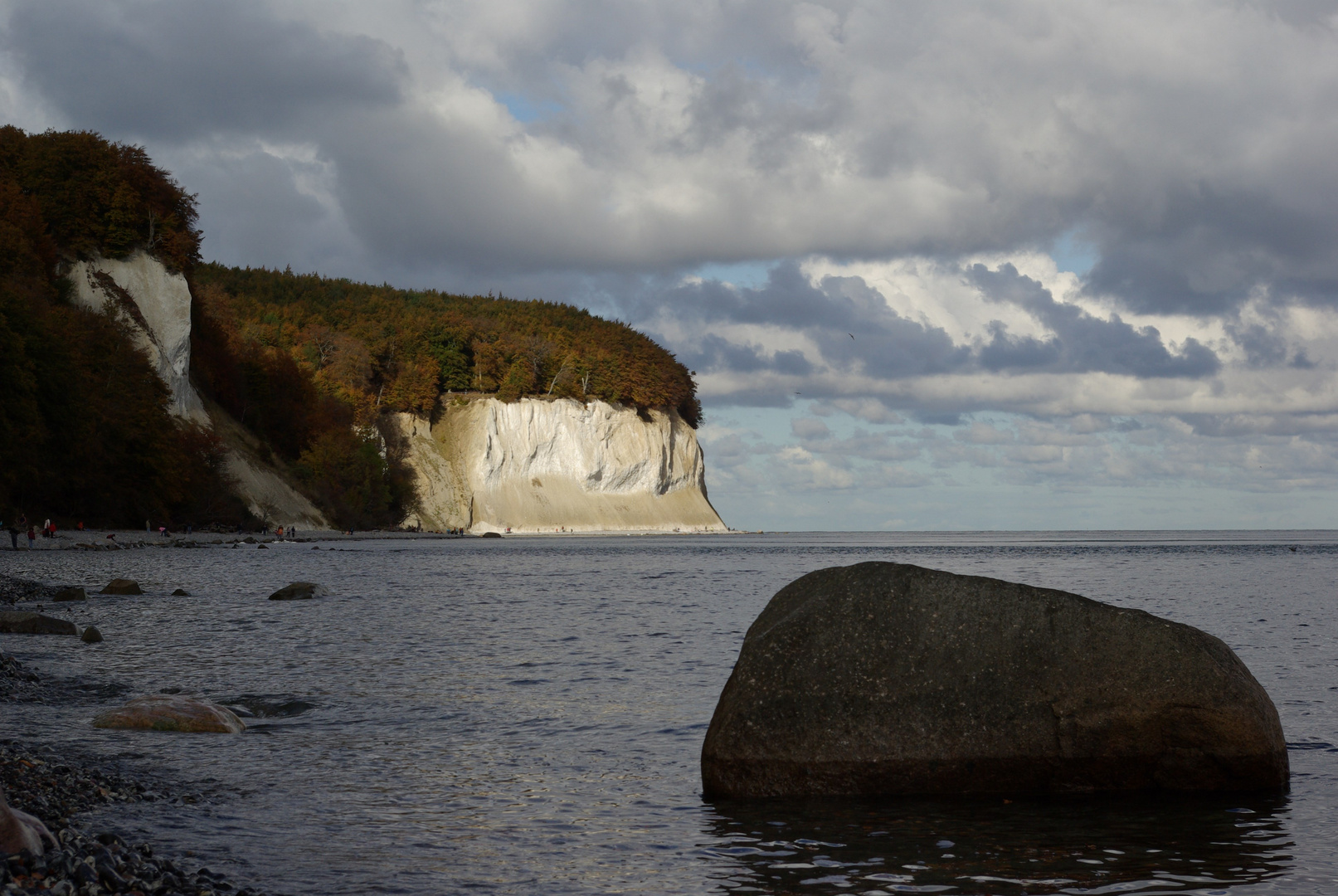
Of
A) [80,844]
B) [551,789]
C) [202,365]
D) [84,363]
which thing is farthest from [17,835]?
[202,365]

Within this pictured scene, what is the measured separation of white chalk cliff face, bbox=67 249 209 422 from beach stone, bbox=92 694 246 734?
6595 cm

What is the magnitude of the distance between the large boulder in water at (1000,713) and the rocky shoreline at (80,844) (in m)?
4.25

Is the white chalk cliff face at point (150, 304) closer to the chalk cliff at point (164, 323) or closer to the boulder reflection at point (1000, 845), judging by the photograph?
the chalk cliff at point (164, 323)

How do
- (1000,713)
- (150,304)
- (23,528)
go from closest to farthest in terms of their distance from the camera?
(1000,713)
(23,528)
(150,304)

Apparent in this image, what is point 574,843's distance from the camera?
7.77 m

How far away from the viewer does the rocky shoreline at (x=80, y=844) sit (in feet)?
18.5

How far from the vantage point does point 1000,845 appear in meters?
7.60

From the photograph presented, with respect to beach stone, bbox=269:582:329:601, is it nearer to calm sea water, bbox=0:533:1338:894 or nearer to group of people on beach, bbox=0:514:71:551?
calm sea water, bbox=0:533:1338:894

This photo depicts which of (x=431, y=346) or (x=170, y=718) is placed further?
(x=431, y=346)

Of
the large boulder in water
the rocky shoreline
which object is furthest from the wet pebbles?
the large boulder in water

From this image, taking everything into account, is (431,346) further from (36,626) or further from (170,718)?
(170,718)

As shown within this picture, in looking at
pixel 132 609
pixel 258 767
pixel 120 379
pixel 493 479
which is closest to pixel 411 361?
pixel 493 479

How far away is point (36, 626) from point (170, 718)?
1108 centimetres

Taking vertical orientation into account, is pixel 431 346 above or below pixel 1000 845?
above
